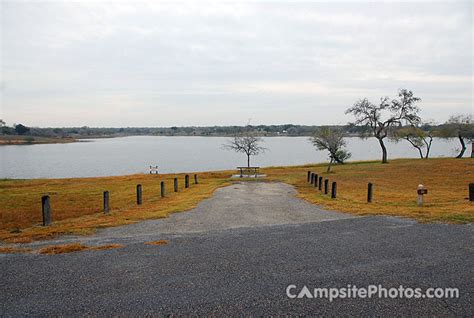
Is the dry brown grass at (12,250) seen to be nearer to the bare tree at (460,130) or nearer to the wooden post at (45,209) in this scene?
the wooden post at (45,209)

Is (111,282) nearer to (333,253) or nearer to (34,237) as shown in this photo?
(333,253)

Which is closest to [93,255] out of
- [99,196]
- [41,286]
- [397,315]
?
[41,286]

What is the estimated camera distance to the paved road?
5.09 meters

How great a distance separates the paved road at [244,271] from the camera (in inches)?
200

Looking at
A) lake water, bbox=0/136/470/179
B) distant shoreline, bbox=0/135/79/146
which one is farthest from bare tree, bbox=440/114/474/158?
distant shoreline, bbox=0/135/79/146

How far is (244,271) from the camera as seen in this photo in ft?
21.2

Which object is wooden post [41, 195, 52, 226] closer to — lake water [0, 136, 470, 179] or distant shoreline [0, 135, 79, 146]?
lake water [0, 136, 470, 179]

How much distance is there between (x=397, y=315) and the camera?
478cm

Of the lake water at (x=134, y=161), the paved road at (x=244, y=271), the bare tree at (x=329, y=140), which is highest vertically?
the bare tree at (x=329, y=140)

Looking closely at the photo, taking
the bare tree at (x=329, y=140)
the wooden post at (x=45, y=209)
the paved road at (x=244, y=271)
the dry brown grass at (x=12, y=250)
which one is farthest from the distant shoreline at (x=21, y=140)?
the paved road at (x=244, y=271)

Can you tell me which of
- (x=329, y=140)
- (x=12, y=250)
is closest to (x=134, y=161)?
(x=329, y=140)

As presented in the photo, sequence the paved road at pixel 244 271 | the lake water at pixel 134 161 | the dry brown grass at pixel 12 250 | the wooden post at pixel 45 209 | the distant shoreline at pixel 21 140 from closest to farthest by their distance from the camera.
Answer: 1. the paved road at pixel 244 271
2. the dry brown grass at pixel 12 250
3. the wooden post at pixel 45 209
4. the lake water at pixel 134 161
5. the distant shoreline at pixel 21 140

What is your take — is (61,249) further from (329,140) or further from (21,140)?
(21,140)

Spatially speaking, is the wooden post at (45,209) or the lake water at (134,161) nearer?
the wooden post at (45,209)
